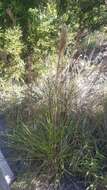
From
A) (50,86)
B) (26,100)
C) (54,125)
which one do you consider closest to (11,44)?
(26,100)

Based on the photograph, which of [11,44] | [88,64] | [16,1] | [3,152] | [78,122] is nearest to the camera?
[78,122]

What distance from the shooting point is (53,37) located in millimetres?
6270

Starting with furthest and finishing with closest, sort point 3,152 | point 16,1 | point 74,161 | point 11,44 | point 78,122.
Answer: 1. point 16,1
2. point 11,44
3. point 3,152
4. point 78,122
5. point 74,161

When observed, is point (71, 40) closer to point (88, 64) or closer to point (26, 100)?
point (88, 64)

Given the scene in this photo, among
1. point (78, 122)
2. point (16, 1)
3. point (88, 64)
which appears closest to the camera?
point (78, 122)

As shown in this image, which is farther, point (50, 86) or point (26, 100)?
point (26, 100)

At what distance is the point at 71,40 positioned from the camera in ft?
20.2

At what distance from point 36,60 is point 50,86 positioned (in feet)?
6.35

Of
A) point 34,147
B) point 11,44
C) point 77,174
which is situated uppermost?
point 11,44

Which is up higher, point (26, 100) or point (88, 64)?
Result: point (88, 64)

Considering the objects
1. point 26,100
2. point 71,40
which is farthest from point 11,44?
point 26,100

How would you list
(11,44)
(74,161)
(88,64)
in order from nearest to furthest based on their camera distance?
(74,161)
(88,64)
(11,44)

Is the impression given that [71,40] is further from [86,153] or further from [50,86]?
[86,153]

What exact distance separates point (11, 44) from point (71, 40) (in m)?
0.86
